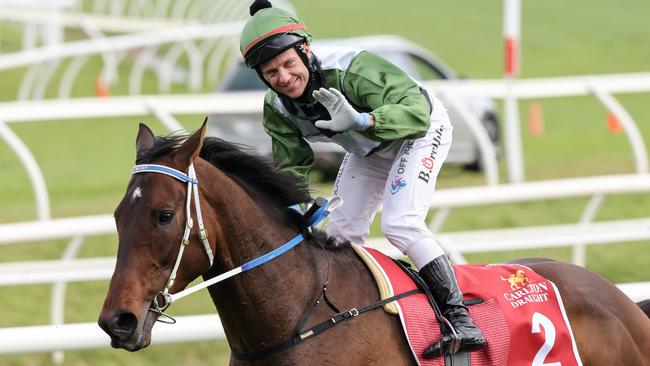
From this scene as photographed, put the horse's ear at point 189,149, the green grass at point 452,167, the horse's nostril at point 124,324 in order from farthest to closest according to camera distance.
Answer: the green grass at point 452,167 → the horse's ear at point 189,149 → the horse's nostril at point 124,324

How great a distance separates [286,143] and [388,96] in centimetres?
48

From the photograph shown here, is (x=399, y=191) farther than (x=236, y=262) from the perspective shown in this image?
Yes

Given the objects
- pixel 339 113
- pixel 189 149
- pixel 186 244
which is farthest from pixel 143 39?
pixel 186 244

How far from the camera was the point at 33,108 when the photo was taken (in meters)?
7.15

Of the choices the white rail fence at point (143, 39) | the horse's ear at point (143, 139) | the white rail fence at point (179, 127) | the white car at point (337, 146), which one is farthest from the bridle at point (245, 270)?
the white rail fence at point (143, 39)

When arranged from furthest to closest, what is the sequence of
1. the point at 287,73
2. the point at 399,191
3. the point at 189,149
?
the point at 399,191 < the point at 287,73 < the point at 189,149

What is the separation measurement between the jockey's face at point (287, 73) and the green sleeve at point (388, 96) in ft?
0.56

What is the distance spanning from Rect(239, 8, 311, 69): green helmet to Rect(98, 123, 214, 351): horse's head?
48cm

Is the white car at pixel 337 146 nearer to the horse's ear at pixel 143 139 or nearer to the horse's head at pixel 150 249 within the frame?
the horse's ear at pixel 143 139

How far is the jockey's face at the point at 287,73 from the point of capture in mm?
3912

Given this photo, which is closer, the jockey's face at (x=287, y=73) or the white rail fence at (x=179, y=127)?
the jockey's face at (x=287, y=73)

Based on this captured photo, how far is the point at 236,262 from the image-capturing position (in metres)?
3.67

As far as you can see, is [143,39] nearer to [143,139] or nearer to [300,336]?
[143,139]

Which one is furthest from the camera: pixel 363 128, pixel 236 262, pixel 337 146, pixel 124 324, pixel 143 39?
pixel 143 39
